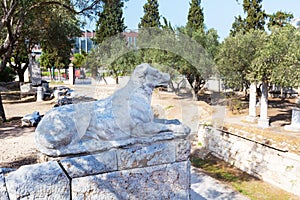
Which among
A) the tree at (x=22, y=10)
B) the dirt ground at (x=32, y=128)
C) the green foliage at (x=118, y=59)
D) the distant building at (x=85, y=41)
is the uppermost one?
the distant building at (x=85, y=41)

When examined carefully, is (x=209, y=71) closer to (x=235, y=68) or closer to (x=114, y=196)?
(x=235, y=68)

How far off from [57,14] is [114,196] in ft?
31.3

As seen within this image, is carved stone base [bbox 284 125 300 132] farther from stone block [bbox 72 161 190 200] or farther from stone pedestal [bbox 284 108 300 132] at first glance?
stone block [bbox 72 161 190 200]

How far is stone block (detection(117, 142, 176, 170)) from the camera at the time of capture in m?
2.82

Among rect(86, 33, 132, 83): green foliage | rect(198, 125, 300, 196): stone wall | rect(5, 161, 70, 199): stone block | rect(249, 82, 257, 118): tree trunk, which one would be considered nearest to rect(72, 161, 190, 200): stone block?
rect(5, 161, 70, 199): stone block

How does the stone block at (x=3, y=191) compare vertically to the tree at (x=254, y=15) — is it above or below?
below

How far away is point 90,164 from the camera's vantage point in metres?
2.70

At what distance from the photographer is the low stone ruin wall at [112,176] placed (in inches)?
98.1

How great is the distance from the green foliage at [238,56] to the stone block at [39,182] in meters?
10.4

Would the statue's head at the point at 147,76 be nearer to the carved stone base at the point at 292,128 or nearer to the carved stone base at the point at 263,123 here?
the carved stone base at the point at 292,128

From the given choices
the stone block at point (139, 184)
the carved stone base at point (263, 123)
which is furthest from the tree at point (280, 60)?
the stone block at point (139, 184)

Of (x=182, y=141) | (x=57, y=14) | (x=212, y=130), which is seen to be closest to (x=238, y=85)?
(x=212, y=130)

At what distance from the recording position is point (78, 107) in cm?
294

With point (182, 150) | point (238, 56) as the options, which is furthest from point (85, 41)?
point (182, 150)
